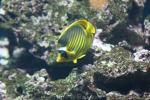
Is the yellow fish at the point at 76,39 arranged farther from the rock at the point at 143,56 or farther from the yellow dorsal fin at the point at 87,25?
the rock at the point at 143,56

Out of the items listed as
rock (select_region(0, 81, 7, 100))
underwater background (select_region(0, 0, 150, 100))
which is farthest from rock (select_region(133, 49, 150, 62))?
rock (select_region(0, 81, 7, 100))

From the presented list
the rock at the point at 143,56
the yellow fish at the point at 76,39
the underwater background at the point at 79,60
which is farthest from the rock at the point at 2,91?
the yellow fish at the point at 76,39

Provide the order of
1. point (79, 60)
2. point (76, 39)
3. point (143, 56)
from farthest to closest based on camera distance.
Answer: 1. point (79, 60)
2. point (143, 56)
3. point (76, 39)

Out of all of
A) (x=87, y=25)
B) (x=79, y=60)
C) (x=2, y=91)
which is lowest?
(x=2, y=91)

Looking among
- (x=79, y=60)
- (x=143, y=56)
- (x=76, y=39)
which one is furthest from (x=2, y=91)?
(x=76, y=39)

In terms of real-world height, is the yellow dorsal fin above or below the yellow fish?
above

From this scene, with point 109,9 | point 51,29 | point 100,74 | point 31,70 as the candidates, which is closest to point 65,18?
point 51,29

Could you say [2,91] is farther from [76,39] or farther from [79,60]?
[76,39]

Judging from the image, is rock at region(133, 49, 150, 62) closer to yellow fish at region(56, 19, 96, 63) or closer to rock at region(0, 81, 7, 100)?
yellow fish at region(56, 19, 96, 63)
